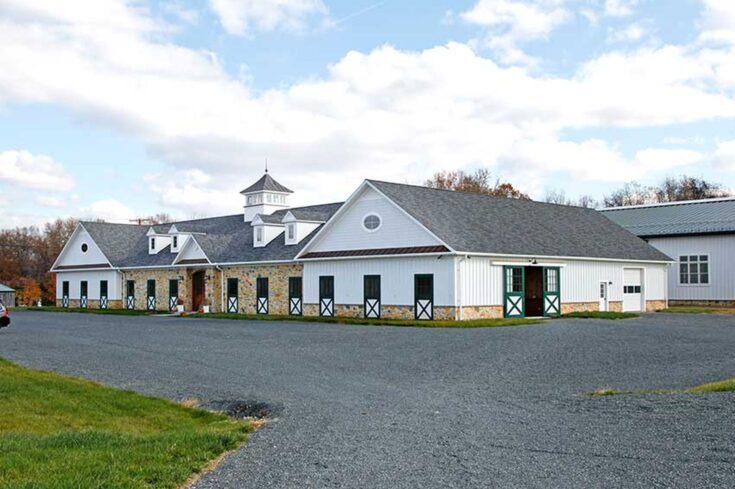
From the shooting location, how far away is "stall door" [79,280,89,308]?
47219 millimetres

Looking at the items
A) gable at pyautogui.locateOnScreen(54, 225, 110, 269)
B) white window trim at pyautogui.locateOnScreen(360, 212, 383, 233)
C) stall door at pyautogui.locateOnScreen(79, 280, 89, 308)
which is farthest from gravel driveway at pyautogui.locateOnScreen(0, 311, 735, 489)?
stall door at pyautogui.locateOnScreen(79, 280, 89, 308)

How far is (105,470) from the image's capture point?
22.9 ft

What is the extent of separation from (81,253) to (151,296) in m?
8.21

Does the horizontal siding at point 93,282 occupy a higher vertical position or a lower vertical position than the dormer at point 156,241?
lower

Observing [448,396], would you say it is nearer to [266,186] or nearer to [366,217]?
[366,217]

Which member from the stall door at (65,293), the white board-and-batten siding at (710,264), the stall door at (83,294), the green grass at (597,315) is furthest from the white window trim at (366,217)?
the stall door at (65,293)

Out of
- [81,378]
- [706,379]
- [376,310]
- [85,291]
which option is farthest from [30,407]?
[85,291]

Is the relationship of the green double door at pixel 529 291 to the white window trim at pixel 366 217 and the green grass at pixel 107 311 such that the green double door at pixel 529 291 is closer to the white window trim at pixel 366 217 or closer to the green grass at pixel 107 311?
the white window trim at pixel 366 217

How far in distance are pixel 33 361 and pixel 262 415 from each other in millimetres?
8315

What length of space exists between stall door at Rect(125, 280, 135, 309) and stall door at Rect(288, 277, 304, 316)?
13756 millimetres

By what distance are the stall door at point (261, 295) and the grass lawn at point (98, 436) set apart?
2217cm

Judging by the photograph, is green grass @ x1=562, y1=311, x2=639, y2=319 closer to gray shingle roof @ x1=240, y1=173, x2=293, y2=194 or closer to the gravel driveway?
the gravel driveway

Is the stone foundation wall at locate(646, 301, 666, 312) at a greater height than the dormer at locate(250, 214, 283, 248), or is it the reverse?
the dormer at locate(250, 214, 283, 248)

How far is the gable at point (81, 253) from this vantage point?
151 feet
